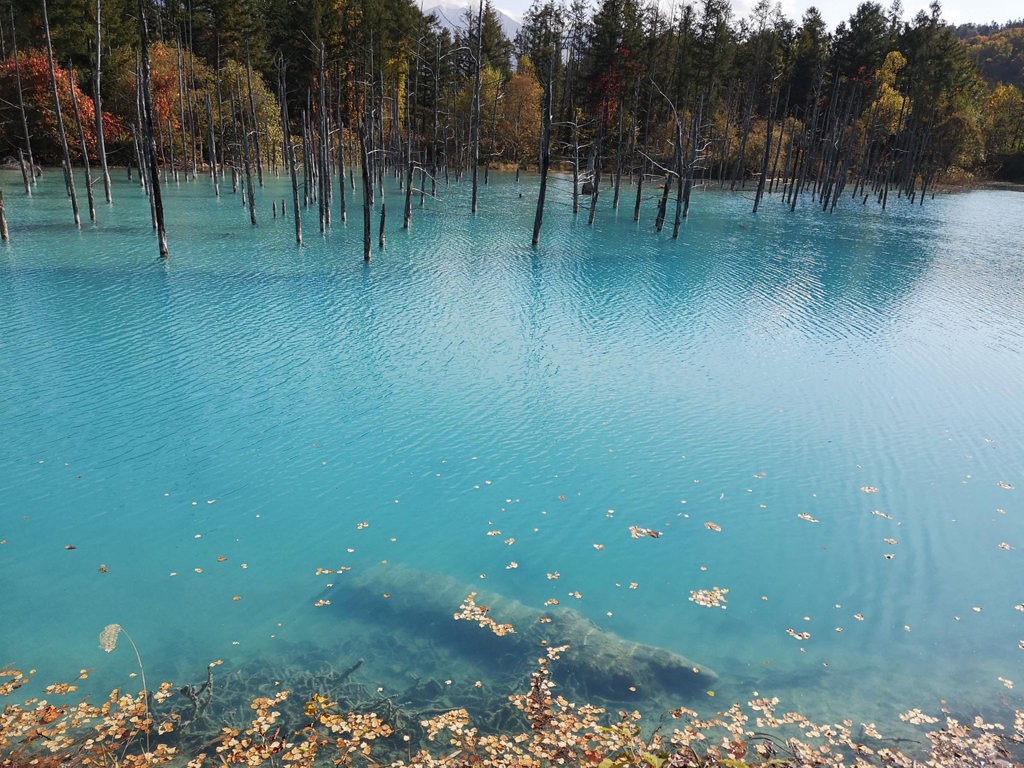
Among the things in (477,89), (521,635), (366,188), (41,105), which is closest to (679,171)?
(477,89)

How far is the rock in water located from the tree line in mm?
26594

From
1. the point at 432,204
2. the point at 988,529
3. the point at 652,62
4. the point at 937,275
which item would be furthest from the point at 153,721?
the point at 652,62

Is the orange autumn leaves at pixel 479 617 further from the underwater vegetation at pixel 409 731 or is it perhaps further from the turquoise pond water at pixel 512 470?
the underwater vegetation at pixel 409 731

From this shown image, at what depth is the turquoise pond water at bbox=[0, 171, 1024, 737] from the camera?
842 cm

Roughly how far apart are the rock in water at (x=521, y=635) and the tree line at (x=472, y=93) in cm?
2659

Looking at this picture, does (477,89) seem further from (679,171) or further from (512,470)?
(512,470)

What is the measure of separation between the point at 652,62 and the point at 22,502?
52.0 metres

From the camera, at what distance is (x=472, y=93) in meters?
66.7

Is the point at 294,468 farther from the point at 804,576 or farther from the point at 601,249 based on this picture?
the point at 601,249

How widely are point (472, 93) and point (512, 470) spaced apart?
6266 centimetres

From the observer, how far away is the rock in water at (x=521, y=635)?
25.1ft

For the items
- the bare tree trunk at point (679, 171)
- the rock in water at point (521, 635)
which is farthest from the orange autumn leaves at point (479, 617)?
the bare tree trunk at point (679, 171)

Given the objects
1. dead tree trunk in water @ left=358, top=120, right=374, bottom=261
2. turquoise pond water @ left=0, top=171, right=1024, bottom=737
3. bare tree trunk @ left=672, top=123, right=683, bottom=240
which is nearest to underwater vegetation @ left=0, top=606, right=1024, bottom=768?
turquoise pond water @ left=0, top=171, right=1024, bottom=737

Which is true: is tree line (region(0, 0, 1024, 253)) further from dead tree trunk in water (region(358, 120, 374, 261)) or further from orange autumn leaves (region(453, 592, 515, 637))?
orange autumn leaves (region(453, 592, 515, 637))
